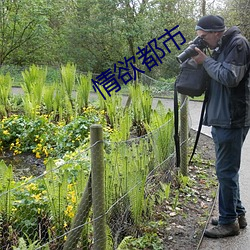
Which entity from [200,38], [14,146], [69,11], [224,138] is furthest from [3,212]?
[69,11]

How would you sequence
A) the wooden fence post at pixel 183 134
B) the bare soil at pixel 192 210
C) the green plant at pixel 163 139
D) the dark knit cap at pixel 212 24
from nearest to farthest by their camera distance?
the dark knit cap at pixel 212 24 < the bare soil at pixel 192 210 < the green plant at pixel 163 139 < the wooden fence post at pixel 183 134

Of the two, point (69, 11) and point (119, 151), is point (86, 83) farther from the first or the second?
point (69, 11)

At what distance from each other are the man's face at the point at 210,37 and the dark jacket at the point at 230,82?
0.20 feet

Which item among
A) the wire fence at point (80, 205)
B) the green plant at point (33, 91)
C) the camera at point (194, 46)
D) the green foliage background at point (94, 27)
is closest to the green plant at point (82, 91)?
the green plant at point (33, 91)

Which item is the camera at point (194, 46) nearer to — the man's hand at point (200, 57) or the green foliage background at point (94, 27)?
the man's hand at point (200, 57)

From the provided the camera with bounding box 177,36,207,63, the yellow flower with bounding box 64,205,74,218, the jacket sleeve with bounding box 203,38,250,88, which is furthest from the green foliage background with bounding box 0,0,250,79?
the yellow flower with bounding box 64,205,74,218

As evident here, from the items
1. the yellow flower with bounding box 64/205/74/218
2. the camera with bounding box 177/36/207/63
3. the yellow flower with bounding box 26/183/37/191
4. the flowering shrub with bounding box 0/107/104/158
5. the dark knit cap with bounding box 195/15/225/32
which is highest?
the dark knit cap with bounding box 195/15/225/32

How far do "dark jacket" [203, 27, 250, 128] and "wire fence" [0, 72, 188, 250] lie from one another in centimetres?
80

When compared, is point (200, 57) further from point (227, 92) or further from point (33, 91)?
point (33, 91)

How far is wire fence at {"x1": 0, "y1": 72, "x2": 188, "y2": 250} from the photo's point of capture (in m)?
2.47

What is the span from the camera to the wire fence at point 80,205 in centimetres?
247

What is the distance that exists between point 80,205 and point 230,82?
1.37 meters

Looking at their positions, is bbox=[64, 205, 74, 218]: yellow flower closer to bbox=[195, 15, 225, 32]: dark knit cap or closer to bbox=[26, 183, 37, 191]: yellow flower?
bbox=[26, 183, 37, 191]: yellow flower

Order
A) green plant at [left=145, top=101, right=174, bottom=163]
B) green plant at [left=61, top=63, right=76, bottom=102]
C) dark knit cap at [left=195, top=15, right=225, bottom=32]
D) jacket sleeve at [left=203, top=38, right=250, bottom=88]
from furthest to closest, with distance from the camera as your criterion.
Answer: green plant at [left=61, top=63, right=76, bottom=102], green plant at [left=145, top=101, right=174, bottom=163], dark knit cap at [left=195, top=15, right=225, bottom=32], jacket sleeve at [left=203, top=38, right=250, bottom=88]
